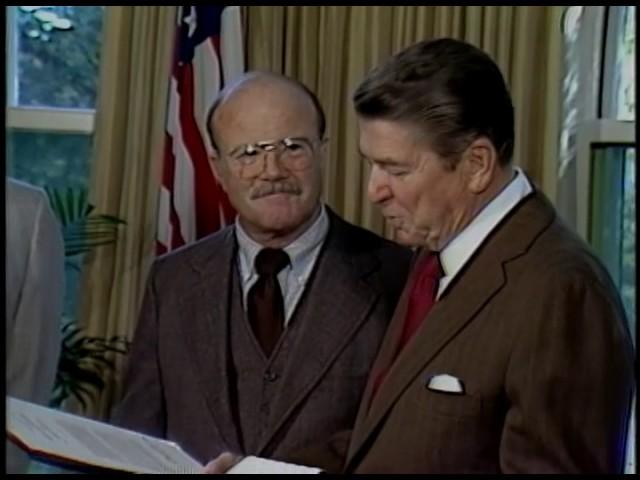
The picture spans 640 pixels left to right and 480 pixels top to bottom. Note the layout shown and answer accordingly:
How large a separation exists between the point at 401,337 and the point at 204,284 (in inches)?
20.3

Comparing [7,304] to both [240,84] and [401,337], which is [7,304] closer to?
[240,84]

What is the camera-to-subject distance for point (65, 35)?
3336 millimetres

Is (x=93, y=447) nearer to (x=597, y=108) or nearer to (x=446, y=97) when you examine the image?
(x=446, y=97)

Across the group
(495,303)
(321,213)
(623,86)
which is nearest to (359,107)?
(495,303)

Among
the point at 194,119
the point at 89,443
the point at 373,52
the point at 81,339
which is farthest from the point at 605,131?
the point at 89,443

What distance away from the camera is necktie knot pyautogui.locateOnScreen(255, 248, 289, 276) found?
2.01 m

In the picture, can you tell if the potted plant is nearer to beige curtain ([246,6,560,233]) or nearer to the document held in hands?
beige curtain ([246,6,560,233])

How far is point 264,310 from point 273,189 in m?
0.23

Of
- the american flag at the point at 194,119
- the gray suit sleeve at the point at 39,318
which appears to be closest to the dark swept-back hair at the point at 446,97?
the gray suit sleeve at the point at 39,318

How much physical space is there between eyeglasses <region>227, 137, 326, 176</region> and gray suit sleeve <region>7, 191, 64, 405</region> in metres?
0.38

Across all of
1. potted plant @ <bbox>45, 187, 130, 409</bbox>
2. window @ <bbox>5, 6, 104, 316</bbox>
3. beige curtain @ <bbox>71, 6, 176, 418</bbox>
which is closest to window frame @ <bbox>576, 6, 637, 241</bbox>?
beige curtain @ <bbox>71, 6, 176, 418</bbox>

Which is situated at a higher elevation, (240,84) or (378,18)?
(378,18)
